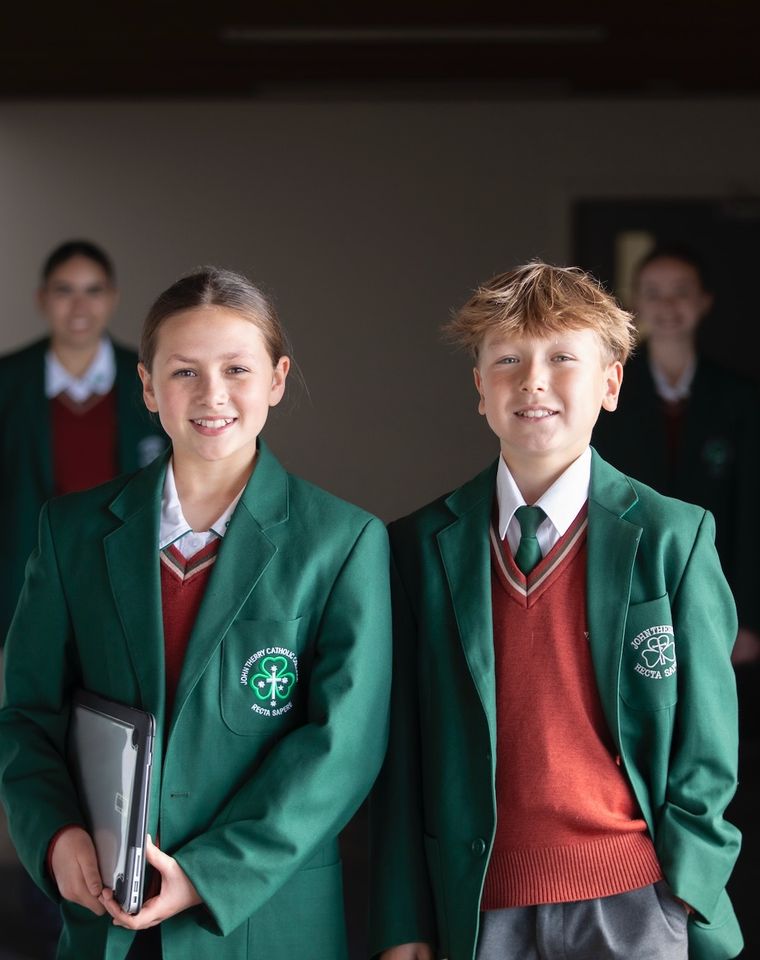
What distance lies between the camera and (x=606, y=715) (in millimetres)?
1540

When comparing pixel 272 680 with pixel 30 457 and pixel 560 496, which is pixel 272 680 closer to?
pixel 560 496

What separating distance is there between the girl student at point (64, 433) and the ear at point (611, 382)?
2.51 m

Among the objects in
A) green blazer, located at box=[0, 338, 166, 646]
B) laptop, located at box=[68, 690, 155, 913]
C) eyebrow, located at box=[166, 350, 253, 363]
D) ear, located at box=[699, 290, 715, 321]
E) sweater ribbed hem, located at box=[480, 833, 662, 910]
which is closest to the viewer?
laptop, located at box=[68, 690, 155, 913]

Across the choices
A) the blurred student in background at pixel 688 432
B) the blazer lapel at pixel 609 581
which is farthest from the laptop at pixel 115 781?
the blurred student in background at pixel 688 432

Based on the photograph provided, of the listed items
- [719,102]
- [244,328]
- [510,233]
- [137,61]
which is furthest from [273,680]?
[719,102]

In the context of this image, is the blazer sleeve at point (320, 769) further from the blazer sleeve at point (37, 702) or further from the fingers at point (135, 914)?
the blazer sleeve at point (37, 702)

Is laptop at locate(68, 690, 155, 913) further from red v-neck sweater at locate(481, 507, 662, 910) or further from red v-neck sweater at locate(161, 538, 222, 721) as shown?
red v-neck sweater at locate(481, 507, 662, 910)

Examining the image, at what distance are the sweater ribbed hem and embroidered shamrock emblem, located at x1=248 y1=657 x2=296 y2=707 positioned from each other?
0.34m

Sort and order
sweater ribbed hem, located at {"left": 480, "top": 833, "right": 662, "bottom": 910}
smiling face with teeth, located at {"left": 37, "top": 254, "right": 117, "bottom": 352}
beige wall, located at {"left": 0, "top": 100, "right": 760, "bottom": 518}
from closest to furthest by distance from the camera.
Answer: sweater ribbed hem, located at {"left": 480, "top": 833, "right": 662, "bottom": 910}
smiling face with teeth, located at {"left": 37, "top": 254, "right": 117, "bottom": 352}
beige wall, located at {"left": 0, "top": 100, "right": 760, "bottom": 518}

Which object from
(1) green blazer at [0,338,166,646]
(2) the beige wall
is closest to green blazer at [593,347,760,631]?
(2) the beige wall

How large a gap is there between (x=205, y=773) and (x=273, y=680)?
139 millimetres

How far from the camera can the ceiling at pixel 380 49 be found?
12.6ft

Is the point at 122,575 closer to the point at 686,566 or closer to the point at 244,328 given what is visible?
the point at 244,328

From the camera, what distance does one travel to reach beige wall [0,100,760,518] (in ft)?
16.5
